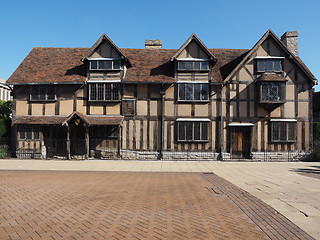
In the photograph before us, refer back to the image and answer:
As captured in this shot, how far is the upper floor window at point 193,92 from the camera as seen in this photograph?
19438mm

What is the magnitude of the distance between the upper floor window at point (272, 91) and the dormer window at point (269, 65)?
1.24m

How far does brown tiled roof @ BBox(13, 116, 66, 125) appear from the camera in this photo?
1852cm

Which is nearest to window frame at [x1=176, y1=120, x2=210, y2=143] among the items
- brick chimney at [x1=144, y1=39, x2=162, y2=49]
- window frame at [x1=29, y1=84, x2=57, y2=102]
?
brick chimney at [x1=144, y1=39, x2=162, y2=49]

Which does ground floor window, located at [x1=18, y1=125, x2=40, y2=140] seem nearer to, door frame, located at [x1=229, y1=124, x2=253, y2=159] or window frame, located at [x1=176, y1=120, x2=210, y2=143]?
window frame, located at [x1=176, y1=120, x2=210, y2=143]

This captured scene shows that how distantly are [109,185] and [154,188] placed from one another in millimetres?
1835

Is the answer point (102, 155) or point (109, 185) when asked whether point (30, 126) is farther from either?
point (109, 185)

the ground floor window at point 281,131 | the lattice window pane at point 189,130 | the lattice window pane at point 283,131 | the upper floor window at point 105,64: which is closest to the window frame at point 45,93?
the upper floor window at point 105,64

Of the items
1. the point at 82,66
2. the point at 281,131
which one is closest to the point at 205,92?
the point at 281,131

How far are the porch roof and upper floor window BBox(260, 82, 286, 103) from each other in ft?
37.4

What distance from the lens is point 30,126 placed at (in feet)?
64.1

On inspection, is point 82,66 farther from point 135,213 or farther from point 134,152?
point 135,213

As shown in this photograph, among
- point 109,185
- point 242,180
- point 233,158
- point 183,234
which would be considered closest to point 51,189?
point 109,185

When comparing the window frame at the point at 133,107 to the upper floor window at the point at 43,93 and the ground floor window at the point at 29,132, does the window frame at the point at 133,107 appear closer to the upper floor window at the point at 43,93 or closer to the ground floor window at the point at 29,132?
the upper floor window at the point at 43,93

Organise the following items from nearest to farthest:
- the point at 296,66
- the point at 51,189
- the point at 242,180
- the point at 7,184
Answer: the point at 51,189
the point at 7,184
the point at 242,180
the point at 296,66
